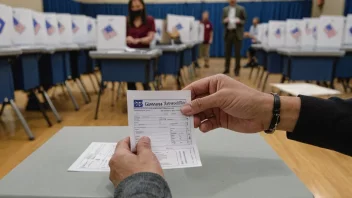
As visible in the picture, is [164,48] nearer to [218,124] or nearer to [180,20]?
[180,20]

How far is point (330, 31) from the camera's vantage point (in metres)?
3.25

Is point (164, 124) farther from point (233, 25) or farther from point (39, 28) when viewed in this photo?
point (233, 25)

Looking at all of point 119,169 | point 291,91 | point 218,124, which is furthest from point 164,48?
point 119,169

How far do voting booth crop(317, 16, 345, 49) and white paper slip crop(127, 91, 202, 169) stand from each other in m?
3.02

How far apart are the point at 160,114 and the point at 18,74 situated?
2.57 metres

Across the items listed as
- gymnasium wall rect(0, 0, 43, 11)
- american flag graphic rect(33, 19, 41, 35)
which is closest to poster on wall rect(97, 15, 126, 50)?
american flag graphic rect(33, 19, 41, 35)

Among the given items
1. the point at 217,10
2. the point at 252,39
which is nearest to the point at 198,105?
the point at 252,39

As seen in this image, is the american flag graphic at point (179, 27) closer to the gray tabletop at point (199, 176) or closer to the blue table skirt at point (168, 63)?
the blue table skirt at point (168, 63)

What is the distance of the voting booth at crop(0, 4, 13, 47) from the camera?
2533 millimetres

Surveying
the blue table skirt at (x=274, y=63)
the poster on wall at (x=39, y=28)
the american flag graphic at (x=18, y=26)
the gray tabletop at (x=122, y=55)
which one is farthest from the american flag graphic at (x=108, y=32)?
the blue table skirt at (x=274, y=63)

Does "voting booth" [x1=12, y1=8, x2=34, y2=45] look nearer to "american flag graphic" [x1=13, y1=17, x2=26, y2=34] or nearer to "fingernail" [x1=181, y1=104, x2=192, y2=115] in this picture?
"american flag graphic" [x1=13, y1=17, x2=26, y2=34]

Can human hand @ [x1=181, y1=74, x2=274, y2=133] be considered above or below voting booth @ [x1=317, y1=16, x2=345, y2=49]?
below

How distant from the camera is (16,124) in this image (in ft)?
10.2

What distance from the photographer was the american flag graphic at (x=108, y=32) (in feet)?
10.7
